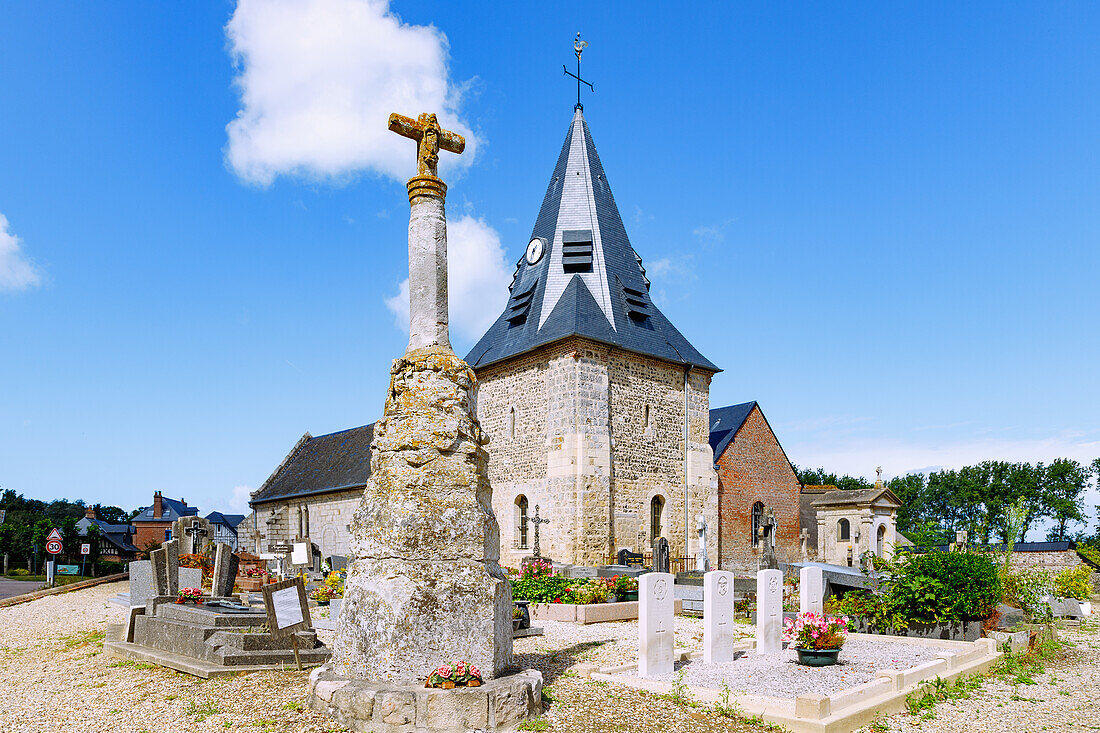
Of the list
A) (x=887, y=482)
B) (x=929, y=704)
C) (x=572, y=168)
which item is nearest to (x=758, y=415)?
(x=572, y=168)

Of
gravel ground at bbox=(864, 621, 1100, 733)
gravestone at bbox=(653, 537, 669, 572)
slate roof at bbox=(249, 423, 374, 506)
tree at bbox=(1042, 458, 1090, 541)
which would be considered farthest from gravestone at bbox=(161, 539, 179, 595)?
tree at bbox=(1042, 458, 1090, 541)

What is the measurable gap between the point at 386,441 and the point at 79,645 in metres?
7.58

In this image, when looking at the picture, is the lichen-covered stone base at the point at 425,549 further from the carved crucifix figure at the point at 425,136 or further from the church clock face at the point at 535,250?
the church clock face at the point at 535,250

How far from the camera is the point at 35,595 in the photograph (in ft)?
62.4

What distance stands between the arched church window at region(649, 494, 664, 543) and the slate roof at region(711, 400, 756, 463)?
14.2 feet

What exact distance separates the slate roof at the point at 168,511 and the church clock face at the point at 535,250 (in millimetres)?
39413

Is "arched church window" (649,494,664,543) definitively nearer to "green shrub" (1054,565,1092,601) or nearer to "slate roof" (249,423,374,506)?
"green shrub" (1054,565,1092,601)

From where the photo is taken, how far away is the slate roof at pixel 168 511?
55.8 meters

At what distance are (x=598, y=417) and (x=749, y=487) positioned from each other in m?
8.98

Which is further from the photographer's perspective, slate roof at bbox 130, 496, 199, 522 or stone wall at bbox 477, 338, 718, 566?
slate roof at bbox 130, 496, 199, 522

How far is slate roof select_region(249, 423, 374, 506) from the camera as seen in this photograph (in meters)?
31.5

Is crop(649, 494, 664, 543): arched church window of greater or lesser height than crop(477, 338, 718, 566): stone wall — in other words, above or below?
below

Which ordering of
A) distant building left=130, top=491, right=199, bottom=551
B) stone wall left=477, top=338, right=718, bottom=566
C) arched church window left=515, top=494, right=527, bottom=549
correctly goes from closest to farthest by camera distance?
stone wall left=477, top=338, right=718, bottom=566 < arched church window left=515, top=494, right=527, bottom=549 < distant building left=130, top=491, right=199, bottom=551

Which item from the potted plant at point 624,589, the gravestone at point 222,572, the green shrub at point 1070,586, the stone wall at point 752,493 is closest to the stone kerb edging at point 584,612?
the potted plant at point 624,589
